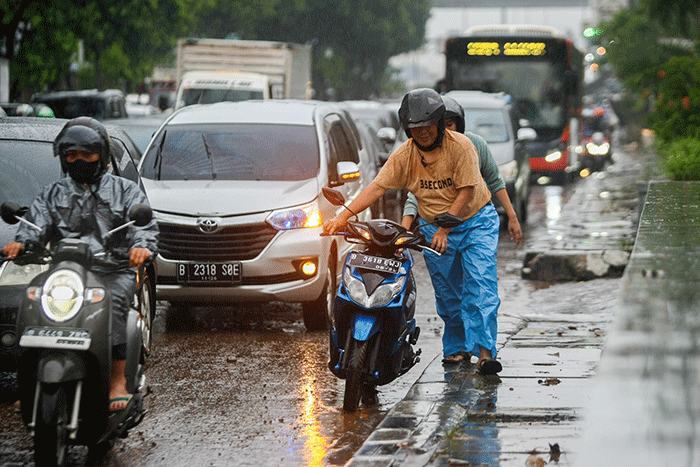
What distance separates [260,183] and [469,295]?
2.99 metres

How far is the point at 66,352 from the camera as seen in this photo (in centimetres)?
497

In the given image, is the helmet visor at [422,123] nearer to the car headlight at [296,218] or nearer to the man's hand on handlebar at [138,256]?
the man's hand on handlebar at [138,256]

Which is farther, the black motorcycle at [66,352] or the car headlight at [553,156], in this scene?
the car headlight at [553,156]

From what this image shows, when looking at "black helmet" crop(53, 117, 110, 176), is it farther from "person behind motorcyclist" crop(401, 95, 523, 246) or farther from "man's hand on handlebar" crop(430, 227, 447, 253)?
"person behind motorcyclist" crop(401, 95, 523, 246)

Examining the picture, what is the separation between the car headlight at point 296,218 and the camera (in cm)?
Result: 912

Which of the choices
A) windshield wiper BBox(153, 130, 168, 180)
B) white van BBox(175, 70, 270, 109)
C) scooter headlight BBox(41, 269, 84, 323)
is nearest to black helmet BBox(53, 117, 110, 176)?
scooter headlight BBox(41, 269, 84, 323)

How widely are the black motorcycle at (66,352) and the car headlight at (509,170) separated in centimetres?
1188

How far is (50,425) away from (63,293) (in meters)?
0.55

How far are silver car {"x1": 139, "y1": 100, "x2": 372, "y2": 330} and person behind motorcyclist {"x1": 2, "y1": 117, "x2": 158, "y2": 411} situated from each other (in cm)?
345

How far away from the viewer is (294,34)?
60344 millimetres

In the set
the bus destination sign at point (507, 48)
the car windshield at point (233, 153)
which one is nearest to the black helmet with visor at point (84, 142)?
the car windshield at point (233, 153)

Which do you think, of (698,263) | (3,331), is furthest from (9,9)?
(698,263)

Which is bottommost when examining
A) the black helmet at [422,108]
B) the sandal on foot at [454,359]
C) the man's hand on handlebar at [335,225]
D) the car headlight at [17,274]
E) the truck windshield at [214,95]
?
the truck windshield at [214,95]

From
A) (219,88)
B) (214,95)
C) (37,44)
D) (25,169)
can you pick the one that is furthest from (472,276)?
(37,44)
